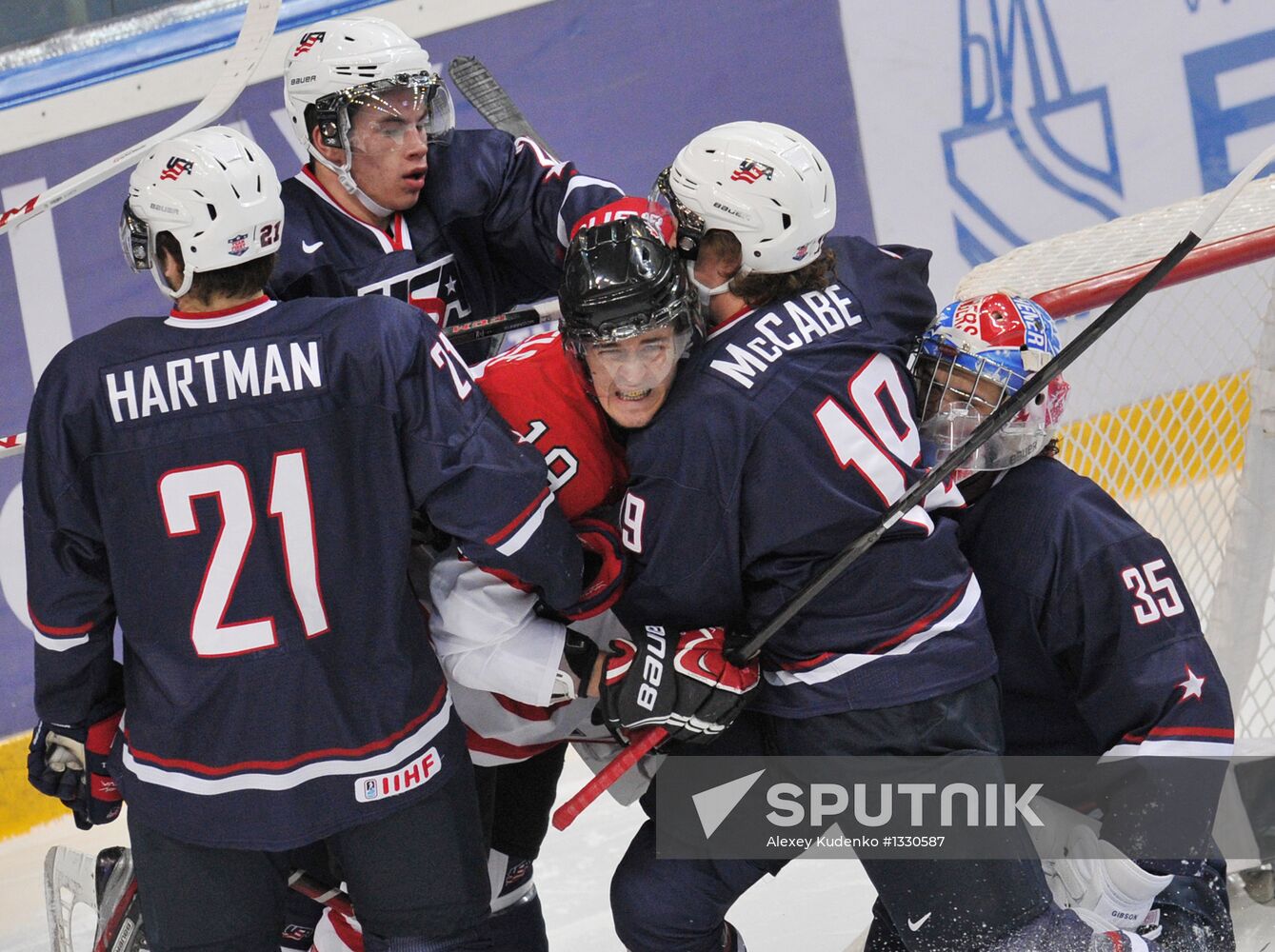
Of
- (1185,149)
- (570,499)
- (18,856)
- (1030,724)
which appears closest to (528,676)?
(570,499)

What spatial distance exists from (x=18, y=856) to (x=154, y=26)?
6.46 ft

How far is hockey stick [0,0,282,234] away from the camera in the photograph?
8.55ft

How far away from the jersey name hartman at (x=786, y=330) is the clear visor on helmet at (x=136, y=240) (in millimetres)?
684

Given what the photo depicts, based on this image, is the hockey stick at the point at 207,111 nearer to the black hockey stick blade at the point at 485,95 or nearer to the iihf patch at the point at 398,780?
the black hockey stick blade at the point at 485,95

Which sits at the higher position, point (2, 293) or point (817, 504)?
point (2, 293)

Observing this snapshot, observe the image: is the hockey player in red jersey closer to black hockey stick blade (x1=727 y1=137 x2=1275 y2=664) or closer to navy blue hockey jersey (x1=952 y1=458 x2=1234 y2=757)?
black hockey stick blade (x1=727 y1=137 x2=1275 y2=664)

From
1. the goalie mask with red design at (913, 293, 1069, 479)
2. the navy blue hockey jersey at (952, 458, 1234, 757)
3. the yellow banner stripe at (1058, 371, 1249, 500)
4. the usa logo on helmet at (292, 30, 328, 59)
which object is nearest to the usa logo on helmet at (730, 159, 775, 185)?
the goalie mask with red design at (913, 293, 1069, 479)

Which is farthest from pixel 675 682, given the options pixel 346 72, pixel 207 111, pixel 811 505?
pixel 207 111

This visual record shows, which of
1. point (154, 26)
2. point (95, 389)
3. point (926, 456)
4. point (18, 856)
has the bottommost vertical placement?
point (18, 856)

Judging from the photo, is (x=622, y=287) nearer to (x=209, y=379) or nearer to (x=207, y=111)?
(x=209, y=379)

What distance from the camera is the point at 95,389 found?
Result: 171 centimetres

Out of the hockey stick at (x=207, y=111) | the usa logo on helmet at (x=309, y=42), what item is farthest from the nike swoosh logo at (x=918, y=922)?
the hockey stick at (x=207, y=111)

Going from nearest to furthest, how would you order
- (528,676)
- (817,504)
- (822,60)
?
(817,504), (528,676), (822,60)

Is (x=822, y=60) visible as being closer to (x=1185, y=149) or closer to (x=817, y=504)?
(x=1185, y=149)
